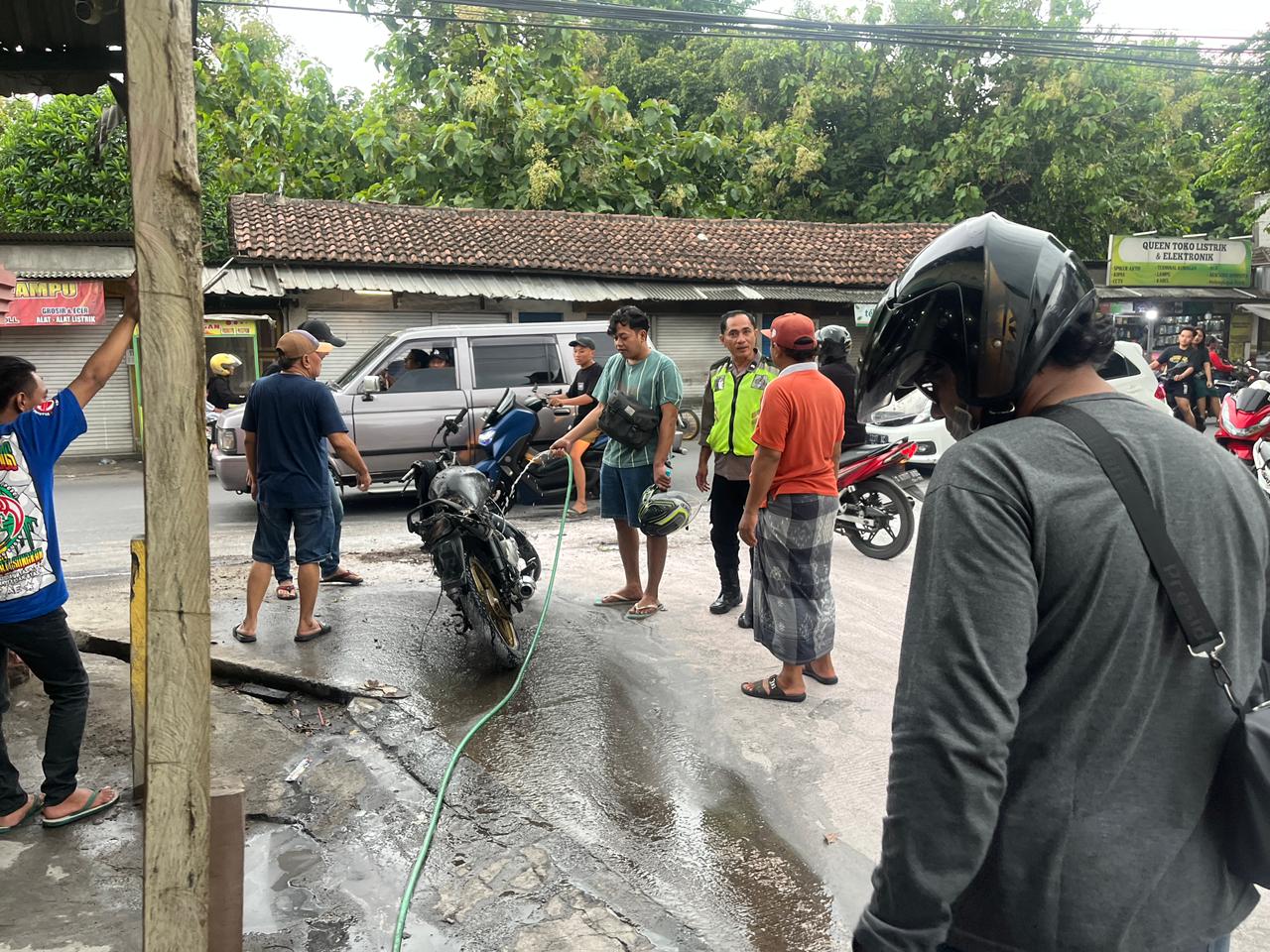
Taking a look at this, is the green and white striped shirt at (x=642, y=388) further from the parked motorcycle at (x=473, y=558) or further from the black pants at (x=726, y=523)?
the parked motorcycle at (x=473, y=558)

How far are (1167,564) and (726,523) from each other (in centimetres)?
469

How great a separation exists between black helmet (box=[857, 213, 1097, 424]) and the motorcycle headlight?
912cm

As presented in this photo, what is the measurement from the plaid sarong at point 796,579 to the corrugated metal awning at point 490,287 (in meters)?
13.6

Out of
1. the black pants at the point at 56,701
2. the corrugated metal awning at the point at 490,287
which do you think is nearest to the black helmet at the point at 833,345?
the black pants at the point at 56,701

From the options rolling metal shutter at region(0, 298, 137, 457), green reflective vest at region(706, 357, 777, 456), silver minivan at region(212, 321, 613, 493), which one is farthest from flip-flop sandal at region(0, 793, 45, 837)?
rolling metal shutter at region(0, 298, 137, 457)

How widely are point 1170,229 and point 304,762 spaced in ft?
97.7

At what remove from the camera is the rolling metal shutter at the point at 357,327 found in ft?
59.0

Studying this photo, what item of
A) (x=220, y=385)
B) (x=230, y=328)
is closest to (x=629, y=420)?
(x=220, y=385)

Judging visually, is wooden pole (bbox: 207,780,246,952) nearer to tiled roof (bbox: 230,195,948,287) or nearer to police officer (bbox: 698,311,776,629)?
police officer (bbox: 698,311,776,629)

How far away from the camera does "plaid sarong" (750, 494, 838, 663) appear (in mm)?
4527

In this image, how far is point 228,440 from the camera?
965 centimetres

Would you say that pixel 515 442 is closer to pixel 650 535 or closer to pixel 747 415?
pixel 650 535

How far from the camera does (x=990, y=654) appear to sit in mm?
1282

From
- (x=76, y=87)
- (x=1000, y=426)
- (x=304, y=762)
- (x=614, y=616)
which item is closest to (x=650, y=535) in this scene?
(x=614, y=616)
